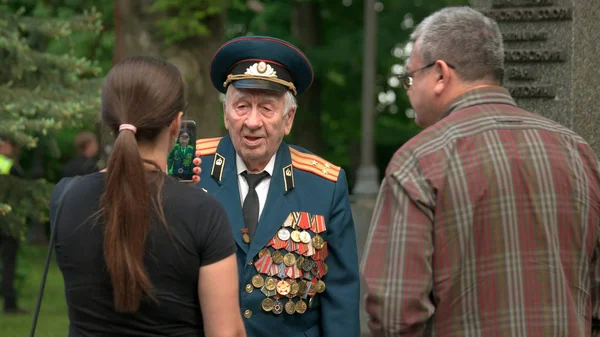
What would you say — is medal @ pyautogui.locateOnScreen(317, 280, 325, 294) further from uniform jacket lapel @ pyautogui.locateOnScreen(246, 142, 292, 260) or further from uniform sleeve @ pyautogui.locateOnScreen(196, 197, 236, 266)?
uniform sleeve @ pyautogui.locateOnScreen(196, 197, 236, 266)

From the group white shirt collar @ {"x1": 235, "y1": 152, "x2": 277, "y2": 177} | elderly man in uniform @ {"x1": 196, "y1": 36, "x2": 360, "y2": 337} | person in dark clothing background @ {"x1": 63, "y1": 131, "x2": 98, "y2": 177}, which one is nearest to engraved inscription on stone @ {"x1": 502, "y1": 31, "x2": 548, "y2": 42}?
elderly man in uniform @ {"x1": 196, "y1": 36, "x2": 360, "y2": 337}

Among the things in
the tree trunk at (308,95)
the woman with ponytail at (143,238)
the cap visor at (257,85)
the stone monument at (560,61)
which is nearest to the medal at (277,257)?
the cap visor at (257,85)

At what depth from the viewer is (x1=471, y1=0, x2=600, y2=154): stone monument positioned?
464cm

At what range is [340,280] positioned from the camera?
3.95 m

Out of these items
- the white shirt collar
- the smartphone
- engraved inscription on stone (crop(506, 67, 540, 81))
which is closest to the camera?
the smartphone

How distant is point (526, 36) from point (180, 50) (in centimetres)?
658

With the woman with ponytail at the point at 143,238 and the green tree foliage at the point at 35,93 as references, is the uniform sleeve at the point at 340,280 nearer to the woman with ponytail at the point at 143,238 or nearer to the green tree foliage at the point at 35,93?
the woman with ponytail at the point at 143,238

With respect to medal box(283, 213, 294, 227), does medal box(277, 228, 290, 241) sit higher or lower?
lower

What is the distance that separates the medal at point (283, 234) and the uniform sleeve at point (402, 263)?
37.5 inches

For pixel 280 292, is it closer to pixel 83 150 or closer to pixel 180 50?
pixel 180 50

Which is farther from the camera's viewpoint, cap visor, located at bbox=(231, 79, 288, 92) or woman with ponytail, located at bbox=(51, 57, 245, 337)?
cap visor, located at bbox=(231, 79, 288, 92)

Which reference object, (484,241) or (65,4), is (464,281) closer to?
(484,241)

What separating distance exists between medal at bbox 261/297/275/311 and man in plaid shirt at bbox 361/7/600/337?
0.85 meters

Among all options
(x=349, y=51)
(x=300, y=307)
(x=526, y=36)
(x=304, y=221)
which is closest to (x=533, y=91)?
(x=526, y=36)
